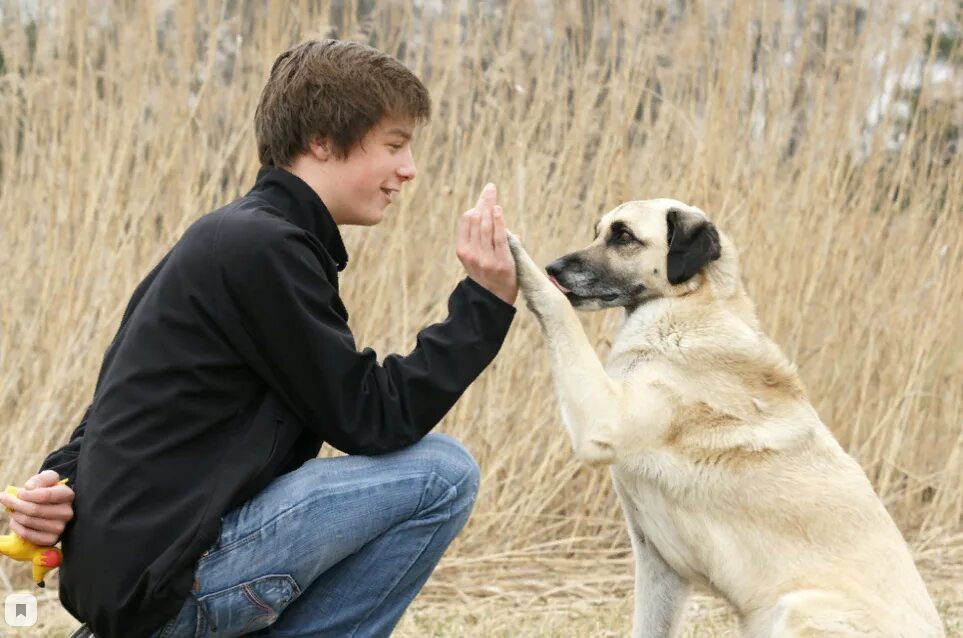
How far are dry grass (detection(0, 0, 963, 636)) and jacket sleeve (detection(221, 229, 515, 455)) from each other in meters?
1.56

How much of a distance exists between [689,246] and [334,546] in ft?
3.49

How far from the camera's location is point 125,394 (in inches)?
80.1

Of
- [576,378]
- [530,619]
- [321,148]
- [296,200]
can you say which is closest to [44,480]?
[296,200]

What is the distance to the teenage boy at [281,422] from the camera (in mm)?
2006

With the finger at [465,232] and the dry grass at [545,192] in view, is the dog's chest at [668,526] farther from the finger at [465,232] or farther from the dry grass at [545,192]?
the dry grass at [545,192]

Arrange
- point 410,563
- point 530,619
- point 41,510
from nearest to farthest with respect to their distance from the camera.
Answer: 1. point 41,510
2. point 410,563
3. point 530,619

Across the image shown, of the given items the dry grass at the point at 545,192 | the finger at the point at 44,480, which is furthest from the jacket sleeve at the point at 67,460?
the dry grass at the point at 545,192

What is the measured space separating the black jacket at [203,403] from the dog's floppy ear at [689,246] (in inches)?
28.9

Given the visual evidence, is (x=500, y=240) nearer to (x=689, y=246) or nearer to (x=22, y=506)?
(x=689, y=246)

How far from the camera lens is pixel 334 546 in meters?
2.14

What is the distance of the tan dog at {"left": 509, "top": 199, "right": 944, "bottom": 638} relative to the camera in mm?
2406

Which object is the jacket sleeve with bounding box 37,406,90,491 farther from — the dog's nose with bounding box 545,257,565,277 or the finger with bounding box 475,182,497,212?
the dog's nose with bounding box 545,257,565,277

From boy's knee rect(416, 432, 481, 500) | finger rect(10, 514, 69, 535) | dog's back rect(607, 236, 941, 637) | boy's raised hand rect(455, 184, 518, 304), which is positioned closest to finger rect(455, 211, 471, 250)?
boy's raised hand rect(455, 184, 518, 304)

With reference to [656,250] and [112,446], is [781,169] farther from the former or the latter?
[112,446]
